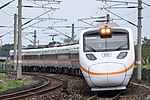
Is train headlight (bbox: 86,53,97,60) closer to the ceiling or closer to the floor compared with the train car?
closer to the ceiling

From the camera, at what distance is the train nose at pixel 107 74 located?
15.7 meters

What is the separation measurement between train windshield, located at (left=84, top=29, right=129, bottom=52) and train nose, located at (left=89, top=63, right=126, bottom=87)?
2.57ft

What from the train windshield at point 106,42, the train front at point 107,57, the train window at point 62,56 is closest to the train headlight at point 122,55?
the train front at point 107,57

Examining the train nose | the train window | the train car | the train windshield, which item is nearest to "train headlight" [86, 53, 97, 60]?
the train windshield

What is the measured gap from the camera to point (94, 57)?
16.0 m

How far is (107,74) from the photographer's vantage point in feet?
51.4

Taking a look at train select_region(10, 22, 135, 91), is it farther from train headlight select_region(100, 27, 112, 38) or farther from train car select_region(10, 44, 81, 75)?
train car select_region(10, 44, 81, 75)

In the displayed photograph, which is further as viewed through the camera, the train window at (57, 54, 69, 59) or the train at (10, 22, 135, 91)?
the train window at (57, 54, 69, 59)

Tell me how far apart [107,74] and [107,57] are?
0.69 meters

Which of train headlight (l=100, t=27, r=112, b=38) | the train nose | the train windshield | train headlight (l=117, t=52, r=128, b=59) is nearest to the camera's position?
the train nose

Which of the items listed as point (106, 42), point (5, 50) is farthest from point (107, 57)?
point (5, 50)

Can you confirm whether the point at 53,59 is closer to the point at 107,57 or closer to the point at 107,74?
the point at 107,57

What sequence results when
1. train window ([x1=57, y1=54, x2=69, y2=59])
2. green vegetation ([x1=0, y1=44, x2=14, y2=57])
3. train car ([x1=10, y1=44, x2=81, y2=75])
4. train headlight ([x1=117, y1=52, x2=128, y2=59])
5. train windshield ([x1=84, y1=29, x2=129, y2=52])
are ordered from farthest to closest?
green vegetation ([x1=0, y1=44, x2=14, y2=57]) → train window ([x1=57, y1=54, x2=69, y2=59]) → train car ([x1=10, y1=44, x2=81, y2=75]) → train windshield ([x1=84, y1=29, x2=129, y2=52]) → train headlight ([x1=117, y1=52, x2=128, y2=59])

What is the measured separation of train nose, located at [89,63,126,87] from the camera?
15656mm
